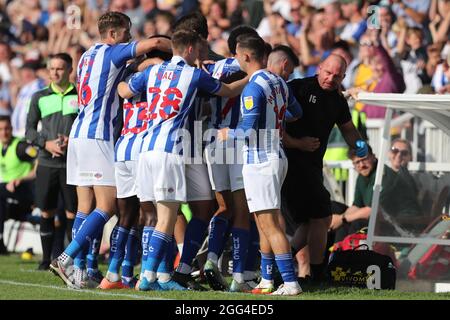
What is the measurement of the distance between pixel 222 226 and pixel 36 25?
44.0ft

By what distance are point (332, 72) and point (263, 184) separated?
173 centimetres

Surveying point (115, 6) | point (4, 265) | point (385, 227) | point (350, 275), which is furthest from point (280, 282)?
point (115, 6)

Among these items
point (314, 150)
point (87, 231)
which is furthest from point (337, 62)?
point (87, 231)

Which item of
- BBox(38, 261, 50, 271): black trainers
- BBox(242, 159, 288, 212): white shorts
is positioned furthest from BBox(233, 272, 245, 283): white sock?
BBox(38, 261, 50, 271): black trainers

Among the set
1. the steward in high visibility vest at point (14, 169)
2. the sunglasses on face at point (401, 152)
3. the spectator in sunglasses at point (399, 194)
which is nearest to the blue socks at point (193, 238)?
the spectator in sunglasses at point (399, 194)

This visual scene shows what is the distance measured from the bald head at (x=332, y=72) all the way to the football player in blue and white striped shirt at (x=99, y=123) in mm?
1588

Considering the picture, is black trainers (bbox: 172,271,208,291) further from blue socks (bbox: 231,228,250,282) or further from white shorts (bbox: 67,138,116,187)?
white shorts (bbox: 67,138,116,187)

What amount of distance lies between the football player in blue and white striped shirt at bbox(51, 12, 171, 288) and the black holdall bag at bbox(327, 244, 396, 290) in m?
2.27

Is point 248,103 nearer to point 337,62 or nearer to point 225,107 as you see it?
point 225,107

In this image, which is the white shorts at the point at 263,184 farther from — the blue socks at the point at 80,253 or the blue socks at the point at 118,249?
the blue socks at the point at 80,253

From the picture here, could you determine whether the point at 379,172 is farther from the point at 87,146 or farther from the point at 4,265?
the point at 4,265

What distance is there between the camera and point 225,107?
35.4 feet

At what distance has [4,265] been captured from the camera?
45.7 ft

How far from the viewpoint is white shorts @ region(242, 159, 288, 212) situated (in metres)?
9.91
